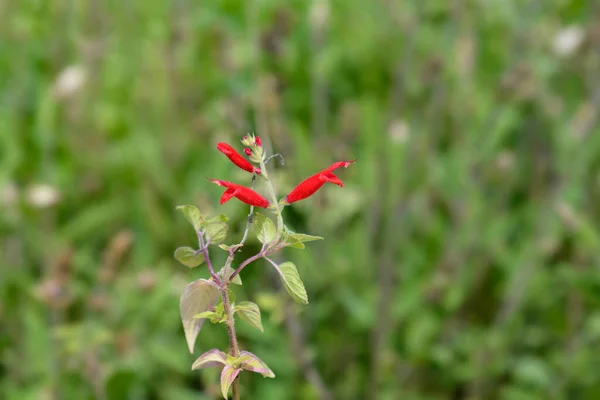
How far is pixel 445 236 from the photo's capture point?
1.74m

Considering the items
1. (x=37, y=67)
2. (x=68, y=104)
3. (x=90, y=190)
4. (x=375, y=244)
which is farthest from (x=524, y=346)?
(x=37, y=67)

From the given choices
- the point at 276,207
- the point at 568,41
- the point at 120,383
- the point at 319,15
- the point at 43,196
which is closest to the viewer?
the point at 276,207

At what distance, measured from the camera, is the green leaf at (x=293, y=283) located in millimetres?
444

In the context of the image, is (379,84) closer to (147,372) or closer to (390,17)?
(390,17)

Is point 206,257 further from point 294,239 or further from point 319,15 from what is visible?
point 319,15

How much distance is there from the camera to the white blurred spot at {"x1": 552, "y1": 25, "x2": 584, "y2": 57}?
175 centimetres

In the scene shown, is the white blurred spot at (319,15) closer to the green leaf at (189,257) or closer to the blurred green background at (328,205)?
the blurred green background at (328,205)

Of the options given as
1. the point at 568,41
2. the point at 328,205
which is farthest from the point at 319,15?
the point at 568,41

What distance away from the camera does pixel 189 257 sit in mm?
498

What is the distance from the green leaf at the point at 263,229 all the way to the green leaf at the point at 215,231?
2 centimetres

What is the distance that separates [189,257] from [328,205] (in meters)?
1.14

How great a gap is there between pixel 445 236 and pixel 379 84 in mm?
632

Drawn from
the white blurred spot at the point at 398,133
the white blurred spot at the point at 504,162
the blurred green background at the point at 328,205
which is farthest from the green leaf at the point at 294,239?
the white blurred spot at the point at 504,162

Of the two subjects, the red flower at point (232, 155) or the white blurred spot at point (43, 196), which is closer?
the red flower at point (232, 155)
